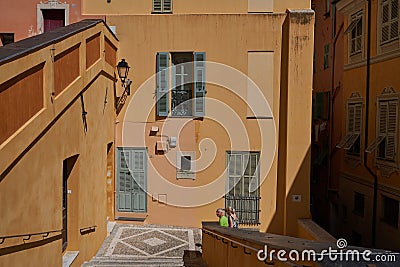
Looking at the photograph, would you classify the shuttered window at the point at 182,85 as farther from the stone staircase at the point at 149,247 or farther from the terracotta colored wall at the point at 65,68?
the terracotta colored wall at the point at 65,68

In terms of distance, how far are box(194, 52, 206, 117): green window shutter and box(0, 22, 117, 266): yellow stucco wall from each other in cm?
268

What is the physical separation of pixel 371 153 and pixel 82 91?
1025 cm

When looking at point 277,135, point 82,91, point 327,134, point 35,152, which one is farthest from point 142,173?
point 327,134

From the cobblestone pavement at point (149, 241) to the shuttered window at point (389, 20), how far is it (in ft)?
27.1

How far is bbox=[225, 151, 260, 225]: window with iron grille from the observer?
12508 mm

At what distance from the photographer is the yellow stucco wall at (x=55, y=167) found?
4.89 metres

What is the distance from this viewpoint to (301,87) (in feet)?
40.0

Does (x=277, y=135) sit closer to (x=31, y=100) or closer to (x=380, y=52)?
(x=380, y=52)

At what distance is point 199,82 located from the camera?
12430mm

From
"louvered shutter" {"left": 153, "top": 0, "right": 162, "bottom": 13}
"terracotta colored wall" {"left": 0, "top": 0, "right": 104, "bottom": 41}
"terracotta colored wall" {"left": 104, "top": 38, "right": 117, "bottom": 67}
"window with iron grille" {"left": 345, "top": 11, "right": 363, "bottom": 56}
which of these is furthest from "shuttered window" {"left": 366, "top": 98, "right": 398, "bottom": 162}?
"terracotta colored wall" {"left": 0, "top": 0, "right": 104, "bottom": 41}

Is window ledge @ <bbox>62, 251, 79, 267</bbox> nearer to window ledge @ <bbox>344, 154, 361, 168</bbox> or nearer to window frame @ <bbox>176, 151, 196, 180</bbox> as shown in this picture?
window frame @ <bbox>176, 151, 196, 180</bbox>

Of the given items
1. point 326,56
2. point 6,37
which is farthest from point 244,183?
point 326,56

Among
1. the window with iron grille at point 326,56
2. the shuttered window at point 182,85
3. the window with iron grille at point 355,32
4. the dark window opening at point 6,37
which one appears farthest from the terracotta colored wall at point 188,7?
the window with iron grille at point 326,56

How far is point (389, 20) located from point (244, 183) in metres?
6.80
